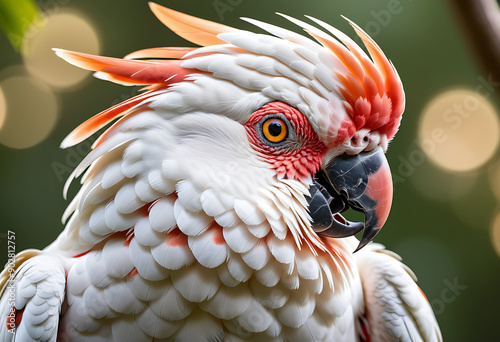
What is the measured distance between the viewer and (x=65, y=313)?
81 centimetres

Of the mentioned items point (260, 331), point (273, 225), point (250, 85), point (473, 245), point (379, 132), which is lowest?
point (473, 245)

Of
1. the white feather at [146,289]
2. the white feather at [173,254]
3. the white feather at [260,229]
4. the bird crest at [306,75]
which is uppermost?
the bird crest at [306,75]

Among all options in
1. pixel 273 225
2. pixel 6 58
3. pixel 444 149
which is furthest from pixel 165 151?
pixel 444 149

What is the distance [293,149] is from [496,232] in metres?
1.43

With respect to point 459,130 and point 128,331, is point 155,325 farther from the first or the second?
point 459,130

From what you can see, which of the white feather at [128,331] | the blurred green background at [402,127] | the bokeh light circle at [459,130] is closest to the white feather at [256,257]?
the white feather at [128,331]

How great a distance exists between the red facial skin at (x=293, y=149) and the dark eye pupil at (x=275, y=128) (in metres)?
0.02

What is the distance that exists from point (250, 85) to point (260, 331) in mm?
460

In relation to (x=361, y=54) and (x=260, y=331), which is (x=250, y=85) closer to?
(x=361, y=54)

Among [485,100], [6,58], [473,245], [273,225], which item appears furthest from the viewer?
[473,245]

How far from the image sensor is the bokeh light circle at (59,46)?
140 centimetres

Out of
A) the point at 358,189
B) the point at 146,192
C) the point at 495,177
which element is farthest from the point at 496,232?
the point at 146,192

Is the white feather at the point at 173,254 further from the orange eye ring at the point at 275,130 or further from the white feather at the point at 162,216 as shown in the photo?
the orange eye ring at the point at 275,130

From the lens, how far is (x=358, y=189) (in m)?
0.83
